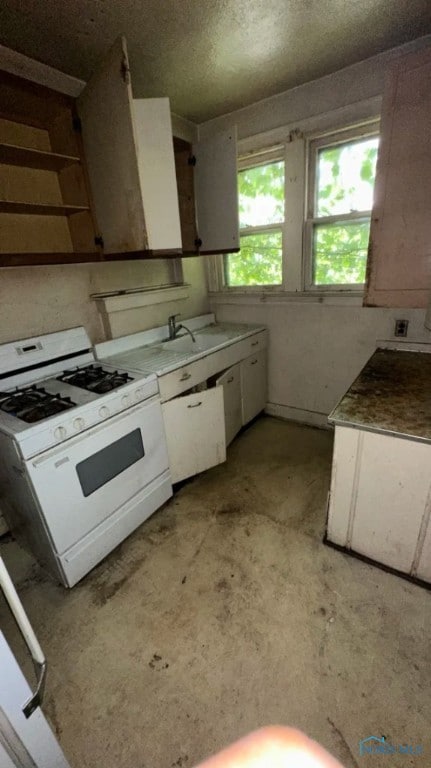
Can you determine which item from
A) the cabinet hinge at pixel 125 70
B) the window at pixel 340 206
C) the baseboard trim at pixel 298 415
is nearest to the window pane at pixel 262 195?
the window at pixel 340 206

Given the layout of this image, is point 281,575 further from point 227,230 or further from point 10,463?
point 227,230

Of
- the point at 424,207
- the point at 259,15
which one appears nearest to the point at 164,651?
the point at 424,207

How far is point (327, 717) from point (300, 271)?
95.6 inches

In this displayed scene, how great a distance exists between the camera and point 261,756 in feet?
1.66

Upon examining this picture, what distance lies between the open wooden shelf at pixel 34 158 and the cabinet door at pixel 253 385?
1684 millimetres

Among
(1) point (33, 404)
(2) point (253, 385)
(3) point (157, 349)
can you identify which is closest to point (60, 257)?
(1) point (33, 404)

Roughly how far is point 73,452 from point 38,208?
1.31 meters

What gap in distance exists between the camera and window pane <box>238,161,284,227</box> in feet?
7.73

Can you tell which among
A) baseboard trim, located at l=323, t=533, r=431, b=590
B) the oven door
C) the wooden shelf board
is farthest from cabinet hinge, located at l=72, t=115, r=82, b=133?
baseboard trim, located at l=323, t=533, r=431, b=590

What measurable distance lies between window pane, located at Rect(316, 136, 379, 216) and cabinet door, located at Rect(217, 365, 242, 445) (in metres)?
1.32

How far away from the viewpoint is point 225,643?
50.8 inches

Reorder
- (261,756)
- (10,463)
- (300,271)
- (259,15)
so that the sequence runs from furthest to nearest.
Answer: (300,271) < (259,15) < (10,463) < (261,756)

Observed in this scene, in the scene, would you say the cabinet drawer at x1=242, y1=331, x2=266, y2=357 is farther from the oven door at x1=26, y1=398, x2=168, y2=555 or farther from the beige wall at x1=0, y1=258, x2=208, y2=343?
the oven door at x1=26, y1=398, x2=168, y2=555

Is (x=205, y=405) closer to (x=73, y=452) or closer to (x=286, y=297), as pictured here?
(x=73, y=452)
